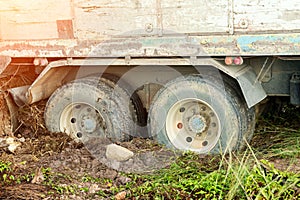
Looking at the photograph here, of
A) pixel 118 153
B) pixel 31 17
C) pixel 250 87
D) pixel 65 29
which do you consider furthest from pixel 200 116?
pixel 31 17

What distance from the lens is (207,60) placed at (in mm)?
5340

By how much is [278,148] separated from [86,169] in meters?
→ 2.11

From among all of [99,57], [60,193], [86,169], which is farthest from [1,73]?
[60,193]

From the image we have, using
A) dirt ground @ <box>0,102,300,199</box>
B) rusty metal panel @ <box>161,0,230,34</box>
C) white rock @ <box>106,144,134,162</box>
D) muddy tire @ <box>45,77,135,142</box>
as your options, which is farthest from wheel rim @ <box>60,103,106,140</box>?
rusty metal panel @ <box>161,0,230,34</box>

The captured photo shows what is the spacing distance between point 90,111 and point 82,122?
176 mm

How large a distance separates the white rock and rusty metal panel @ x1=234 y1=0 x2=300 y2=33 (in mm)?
1775

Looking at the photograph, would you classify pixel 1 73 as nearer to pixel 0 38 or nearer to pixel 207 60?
pixel 0 38

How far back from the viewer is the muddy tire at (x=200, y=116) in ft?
18.2

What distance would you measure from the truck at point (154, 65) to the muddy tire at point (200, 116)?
0.04 ft

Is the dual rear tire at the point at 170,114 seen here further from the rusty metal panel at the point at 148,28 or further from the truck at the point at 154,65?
the rusty metal panel at the point at 148,28

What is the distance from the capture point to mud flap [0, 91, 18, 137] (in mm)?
6734

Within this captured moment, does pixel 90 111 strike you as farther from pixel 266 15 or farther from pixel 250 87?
pixel 266 15

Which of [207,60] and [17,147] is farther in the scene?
[17,147]

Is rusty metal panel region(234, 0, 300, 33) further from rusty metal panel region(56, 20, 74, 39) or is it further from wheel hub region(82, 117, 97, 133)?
wheel hub region(82, 117, 97, 133)
